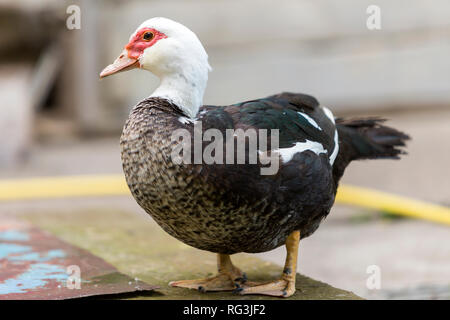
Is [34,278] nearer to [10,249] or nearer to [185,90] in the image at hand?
[10,249]

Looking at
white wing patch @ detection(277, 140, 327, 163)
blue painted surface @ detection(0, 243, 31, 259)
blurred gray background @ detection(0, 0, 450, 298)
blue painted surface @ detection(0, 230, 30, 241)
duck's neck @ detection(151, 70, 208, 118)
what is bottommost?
blue painted surface @ detection(0, 243, 31, 259)

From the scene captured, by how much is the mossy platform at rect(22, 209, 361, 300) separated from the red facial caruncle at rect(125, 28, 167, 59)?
3.02 ft

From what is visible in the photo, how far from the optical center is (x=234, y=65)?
805 cm

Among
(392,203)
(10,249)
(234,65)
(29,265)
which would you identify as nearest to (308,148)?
(29,265)

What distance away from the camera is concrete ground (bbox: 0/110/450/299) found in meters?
4.20

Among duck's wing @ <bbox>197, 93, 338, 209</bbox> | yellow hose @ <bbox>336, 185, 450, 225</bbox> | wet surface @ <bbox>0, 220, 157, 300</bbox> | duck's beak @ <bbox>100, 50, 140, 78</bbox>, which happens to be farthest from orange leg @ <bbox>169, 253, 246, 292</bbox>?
yellow hose @ <bbox>336, 185, 450, 225</bbox>

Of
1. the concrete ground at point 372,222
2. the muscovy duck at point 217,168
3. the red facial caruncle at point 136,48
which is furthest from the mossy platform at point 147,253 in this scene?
the red facial caruncle at point 136,48

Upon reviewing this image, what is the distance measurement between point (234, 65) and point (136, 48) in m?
5.09

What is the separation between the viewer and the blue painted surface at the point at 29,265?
3146 mm

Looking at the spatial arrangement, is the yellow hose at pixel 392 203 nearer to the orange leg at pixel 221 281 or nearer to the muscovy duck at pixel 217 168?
the muscovy duck at pixel 217 168

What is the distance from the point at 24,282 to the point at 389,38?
5867 mm

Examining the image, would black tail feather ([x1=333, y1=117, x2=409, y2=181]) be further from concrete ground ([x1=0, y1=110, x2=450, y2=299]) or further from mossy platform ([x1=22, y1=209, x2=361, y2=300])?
concrete ground ([x1=0, y1=110, x2=450, y2=299])

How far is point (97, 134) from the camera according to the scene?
8.20 meters
